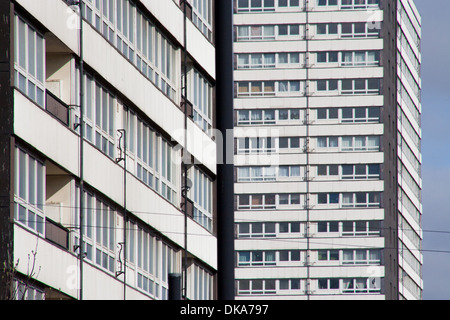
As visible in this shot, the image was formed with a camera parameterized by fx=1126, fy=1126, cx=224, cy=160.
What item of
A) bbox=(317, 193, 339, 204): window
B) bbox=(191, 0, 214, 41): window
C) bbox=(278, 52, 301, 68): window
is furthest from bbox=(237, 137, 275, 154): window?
bbox=(191, 0, 214, 41): window

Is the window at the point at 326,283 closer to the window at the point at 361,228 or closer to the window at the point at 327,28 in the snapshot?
the window at the point at 361,228

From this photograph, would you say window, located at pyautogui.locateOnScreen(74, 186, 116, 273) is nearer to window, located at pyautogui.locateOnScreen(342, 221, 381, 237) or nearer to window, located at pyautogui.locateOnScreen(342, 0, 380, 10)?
window, located at pyautogui.locateOnScreen(342, 221, 381, 237)

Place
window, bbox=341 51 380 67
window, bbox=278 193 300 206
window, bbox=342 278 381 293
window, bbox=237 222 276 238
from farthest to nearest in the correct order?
window, bbox=341 51 380 67 < window, bbox=278 193 300 206 < window, bbox=237 222 276 238 < window, bbox=342 278 381 293

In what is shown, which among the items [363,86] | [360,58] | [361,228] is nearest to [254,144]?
[363,86]

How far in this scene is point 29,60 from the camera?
24.3 meters

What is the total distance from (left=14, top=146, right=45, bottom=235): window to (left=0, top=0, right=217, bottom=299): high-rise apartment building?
0.04 metres

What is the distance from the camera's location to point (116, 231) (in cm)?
3000

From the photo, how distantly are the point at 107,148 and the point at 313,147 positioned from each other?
91647mm

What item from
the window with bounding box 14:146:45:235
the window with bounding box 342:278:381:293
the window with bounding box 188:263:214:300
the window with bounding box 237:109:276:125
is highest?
the window with bounding box 237:109:276:125

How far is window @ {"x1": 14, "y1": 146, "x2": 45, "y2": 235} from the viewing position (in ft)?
76.1

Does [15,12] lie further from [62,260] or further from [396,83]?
[396,83]

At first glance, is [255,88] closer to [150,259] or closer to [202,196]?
[202,196]

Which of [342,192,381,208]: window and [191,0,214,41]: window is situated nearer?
[191,0,214,41]: window
